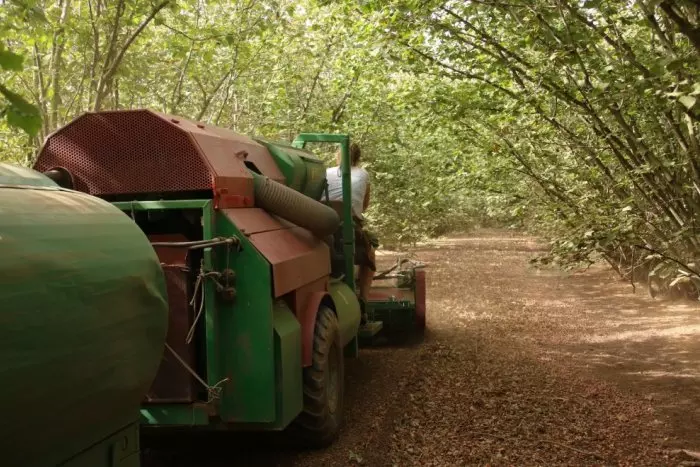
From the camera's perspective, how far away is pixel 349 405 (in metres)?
6.61

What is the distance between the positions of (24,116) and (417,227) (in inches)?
643

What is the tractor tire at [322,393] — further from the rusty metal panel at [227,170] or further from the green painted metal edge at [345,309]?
the rusty metal panel at [227,170]

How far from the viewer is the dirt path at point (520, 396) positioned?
5.30 meters

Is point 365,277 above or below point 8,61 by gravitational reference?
below

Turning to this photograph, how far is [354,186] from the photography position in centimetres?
778

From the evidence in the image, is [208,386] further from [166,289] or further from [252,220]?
[252,220]

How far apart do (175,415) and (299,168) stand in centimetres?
266

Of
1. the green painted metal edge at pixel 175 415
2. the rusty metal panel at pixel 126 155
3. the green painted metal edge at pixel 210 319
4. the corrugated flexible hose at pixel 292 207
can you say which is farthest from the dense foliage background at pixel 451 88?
the green painted metal edge at pixel 175 415

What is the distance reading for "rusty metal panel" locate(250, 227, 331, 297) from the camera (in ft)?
15.1

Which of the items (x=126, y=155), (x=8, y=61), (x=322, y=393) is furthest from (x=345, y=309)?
(x=8, y=61)

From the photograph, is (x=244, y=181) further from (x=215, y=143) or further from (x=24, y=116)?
(x=24, y=116)

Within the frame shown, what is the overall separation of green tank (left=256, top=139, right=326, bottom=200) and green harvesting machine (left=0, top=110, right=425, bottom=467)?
0.02 m

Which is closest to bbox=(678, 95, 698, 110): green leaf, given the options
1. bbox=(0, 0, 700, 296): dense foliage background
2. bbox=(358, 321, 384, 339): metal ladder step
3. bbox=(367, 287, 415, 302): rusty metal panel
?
bbox=(0, 0, 700, 296): dense foliage background

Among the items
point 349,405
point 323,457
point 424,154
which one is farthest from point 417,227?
point 323,457
